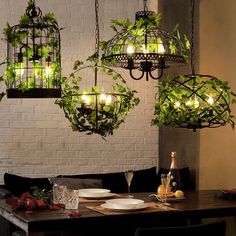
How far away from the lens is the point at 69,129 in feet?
23.6

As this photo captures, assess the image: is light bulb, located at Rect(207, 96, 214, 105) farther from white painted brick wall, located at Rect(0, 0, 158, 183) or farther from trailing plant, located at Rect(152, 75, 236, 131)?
white painted brick wall, located at Rect(0, 0, 158, 183)

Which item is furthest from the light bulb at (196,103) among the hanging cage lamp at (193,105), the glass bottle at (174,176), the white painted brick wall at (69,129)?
the white painted brick wall at (69,129)

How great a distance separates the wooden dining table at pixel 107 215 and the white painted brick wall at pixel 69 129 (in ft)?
7.95

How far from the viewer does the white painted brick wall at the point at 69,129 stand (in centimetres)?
694

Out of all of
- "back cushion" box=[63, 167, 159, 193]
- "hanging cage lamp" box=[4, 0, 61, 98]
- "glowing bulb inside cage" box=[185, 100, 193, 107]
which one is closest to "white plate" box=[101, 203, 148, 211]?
"hanging cage lamp" box=[4, 0, 61, 98]

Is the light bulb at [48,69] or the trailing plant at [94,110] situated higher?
the light bulb at [48,69]

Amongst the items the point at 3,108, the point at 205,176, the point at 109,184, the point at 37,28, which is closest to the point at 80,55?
the point at 3,108

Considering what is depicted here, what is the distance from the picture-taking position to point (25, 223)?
364 cm

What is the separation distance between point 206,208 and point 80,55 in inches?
137

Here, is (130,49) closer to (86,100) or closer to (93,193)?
(86,100)

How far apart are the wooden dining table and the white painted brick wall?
2423 millimetres

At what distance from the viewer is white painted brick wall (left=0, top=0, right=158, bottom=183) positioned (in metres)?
6.94

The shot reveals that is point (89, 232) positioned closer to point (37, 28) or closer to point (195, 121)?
point (195, 121)

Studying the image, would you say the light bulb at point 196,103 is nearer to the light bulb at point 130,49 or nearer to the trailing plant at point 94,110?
the trailing plant at point 94,110
